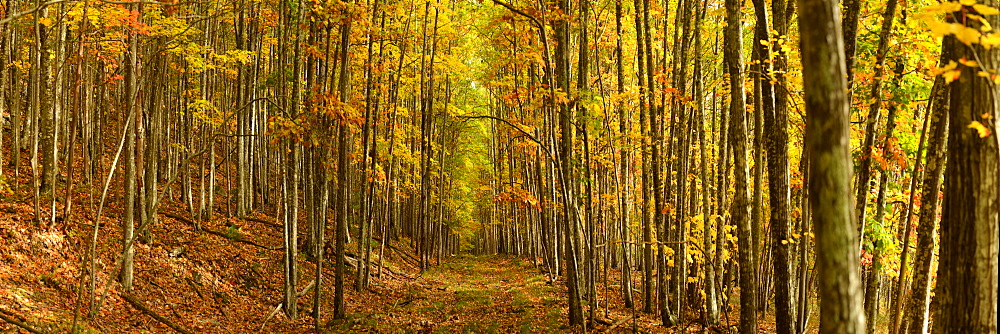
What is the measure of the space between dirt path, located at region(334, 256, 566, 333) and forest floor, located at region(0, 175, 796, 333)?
0.10 ft

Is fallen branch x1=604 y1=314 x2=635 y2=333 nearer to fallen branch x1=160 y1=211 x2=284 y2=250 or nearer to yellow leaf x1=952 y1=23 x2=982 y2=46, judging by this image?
fallen branch x1=160 y1=211 x2=284 y2=250

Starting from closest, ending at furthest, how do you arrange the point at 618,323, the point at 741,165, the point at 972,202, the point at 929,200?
Answer: the point at 972,202
the point at 929,200
the point at 741,165
the point at 618,323

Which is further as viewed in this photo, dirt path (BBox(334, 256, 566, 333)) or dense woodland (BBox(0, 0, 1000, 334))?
dirt path (BBox(334, 256, 566, 333))

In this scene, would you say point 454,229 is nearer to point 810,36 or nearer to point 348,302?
point 348,302

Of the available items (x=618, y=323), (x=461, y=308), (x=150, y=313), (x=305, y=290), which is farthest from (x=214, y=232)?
(x=618, y=323)

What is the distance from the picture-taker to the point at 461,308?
15.0 m

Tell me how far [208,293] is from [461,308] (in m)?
5.80

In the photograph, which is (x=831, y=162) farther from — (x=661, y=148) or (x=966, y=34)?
(x=661, y=148)

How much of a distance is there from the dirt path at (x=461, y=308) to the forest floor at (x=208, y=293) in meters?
0.03

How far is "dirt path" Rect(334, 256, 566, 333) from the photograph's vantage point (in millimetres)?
12023

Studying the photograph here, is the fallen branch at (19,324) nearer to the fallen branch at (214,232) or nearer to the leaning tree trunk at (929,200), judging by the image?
the fallen branch at (214,232)

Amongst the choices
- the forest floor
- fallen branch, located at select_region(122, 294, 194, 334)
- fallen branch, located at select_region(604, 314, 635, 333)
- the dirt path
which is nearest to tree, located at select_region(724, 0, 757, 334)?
the forest floor

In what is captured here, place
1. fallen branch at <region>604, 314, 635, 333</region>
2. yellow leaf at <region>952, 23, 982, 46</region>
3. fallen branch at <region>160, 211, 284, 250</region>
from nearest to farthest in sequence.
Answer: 1. yellow leaf at <region>952, 23, 982, 46</region>
2. fallen branch at <region>604, 314, 635, 333</region>
3. fallen branch at <region>160, 211, 284, 250</region>

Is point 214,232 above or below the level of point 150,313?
above
